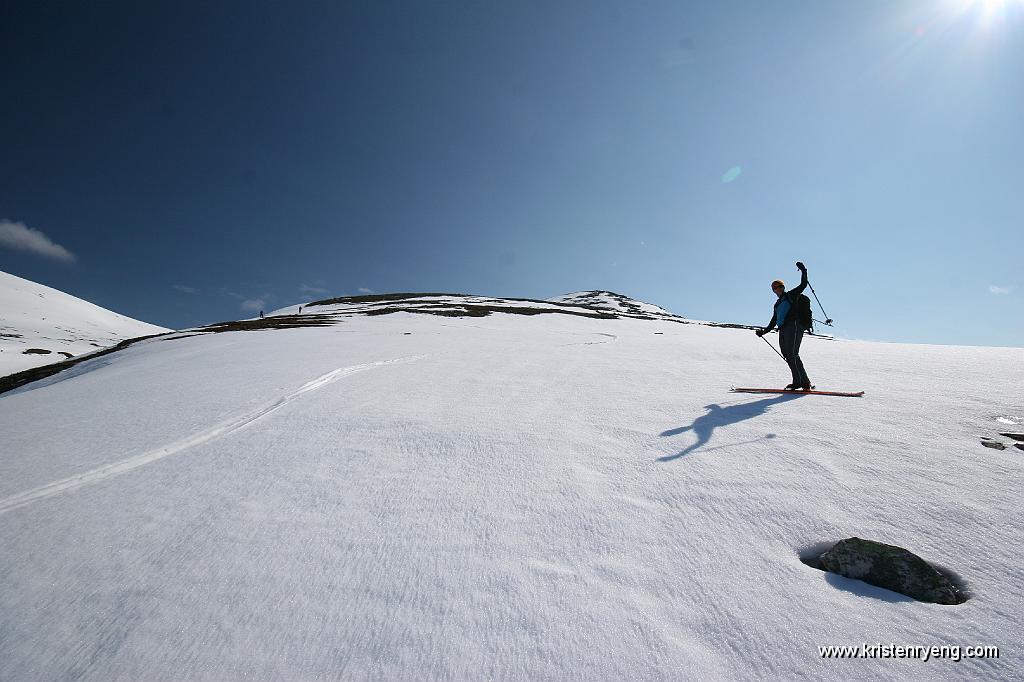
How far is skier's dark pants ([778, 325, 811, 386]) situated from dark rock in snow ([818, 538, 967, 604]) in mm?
5683

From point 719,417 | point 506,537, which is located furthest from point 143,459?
point 719,417

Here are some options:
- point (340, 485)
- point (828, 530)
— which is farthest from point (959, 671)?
point (340, 485)

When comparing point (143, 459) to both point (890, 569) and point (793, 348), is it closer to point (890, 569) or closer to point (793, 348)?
point (890, 569)

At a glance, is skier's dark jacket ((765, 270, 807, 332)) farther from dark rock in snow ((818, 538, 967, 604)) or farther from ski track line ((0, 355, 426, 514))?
ski track line ((0, 355, 426, 514))

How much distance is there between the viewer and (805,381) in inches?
293

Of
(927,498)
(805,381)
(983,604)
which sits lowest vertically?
(983,604)

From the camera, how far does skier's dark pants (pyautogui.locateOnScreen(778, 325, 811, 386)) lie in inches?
297

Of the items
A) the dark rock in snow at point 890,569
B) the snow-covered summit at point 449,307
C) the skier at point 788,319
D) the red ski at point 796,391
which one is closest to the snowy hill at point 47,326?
the snow-covered summit at point 449,307

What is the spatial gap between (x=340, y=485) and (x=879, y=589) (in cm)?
464

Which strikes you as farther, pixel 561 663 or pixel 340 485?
pixel 340 485

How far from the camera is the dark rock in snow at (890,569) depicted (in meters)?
2.47

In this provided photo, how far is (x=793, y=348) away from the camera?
7.81 m

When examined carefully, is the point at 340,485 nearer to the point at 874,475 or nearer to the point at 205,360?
the point at 874,475

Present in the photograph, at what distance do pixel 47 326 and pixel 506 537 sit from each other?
76400 millimetres
